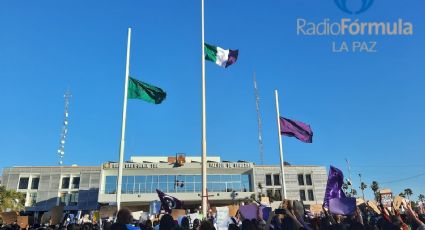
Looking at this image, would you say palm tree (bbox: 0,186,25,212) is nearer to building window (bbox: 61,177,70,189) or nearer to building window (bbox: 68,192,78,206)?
building window (bbox: 68,192,78,206)

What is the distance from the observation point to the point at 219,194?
237ft

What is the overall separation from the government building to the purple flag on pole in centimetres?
5949

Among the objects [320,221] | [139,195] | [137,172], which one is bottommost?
[320,221]

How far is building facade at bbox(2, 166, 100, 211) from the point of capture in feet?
258

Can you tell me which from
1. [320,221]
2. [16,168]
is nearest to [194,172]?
[16,168]

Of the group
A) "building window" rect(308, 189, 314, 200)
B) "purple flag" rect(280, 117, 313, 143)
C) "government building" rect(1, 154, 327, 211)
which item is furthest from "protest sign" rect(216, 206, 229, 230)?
"building window" rect(308, 189, 314, 200)

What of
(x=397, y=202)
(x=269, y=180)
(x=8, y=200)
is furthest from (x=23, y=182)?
(x=397, y=202)

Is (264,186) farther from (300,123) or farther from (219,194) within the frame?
(300,123)

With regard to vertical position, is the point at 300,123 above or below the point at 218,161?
below

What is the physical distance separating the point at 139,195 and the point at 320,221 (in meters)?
63.9

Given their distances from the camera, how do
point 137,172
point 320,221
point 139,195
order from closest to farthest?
1. point 320,221
2. point 139,195
3. point 137,172

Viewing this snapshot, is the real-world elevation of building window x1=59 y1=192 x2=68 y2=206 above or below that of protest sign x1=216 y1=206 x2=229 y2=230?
above

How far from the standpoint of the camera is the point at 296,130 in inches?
956

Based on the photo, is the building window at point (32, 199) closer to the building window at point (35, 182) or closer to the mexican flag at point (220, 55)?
the building window at point (35, 182)
